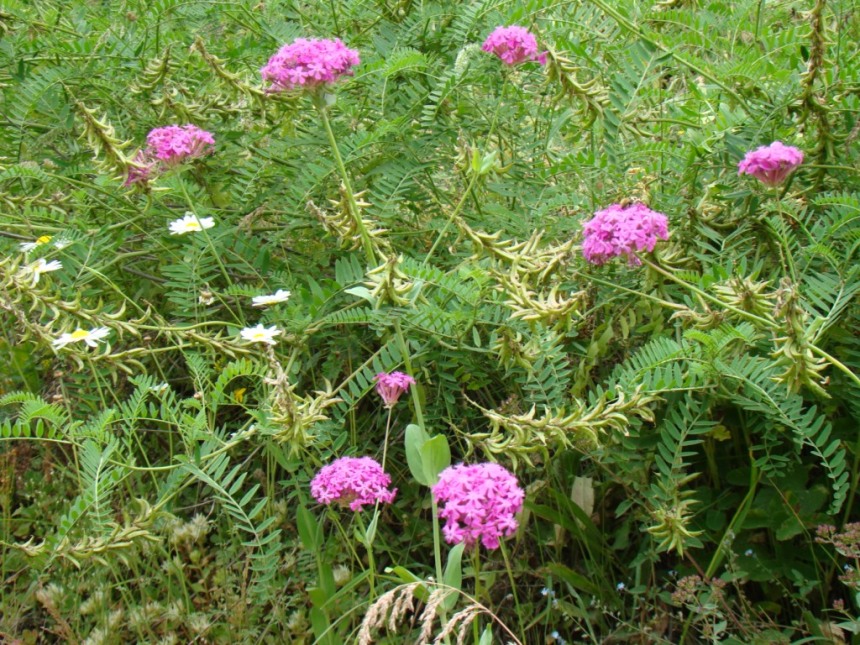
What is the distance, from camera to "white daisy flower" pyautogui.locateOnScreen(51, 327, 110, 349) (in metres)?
1.92

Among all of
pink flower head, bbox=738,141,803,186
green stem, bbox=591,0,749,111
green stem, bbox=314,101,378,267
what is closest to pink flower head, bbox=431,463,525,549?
green stem, bbox=314,101,378,267

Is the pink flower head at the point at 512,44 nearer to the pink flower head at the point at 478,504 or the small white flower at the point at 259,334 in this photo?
the small white flower at the point at 259,334

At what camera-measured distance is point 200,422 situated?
1.86 metres

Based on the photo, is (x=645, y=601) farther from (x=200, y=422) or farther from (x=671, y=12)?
(x=671, y=12)

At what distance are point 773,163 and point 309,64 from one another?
815 millimetres

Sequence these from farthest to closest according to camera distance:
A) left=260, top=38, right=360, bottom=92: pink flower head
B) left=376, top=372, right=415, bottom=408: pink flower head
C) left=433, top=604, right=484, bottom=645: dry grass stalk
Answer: left=376, top=372, right=415, bottom=408: pink flower head < left=260, top=38, right=360, bottom=92: pink flower head < left=433, top=604, right=484, bottom=645: dry grass stalk

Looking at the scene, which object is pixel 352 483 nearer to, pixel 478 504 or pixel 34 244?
pixel 478 504

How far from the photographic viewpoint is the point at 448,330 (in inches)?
77.1

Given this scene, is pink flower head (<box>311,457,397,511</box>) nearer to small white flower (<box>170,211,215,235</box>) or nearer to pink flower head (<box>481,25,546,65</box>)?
small white flower (<box>170,211,215,235</box>)

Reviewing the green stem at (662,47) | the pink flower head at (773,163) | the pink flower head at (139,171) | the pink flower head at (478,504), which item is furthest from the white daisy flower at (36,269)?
the pink flower head at (773,163)

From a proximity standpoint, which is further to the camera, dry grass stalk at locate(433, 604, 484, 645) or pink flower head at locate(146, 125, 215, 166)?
pink flower head at locate(146, 125, 215, 166)

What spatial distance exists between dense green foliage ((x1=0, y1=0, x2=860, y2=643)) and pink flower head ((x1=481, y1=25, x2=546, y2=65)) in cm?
10

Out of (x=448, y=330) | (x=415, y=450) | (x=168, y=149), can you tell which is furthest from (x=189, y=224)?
(x=415, y=450)

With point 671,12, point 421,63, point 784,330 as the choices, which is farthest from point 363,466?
point 671,12
